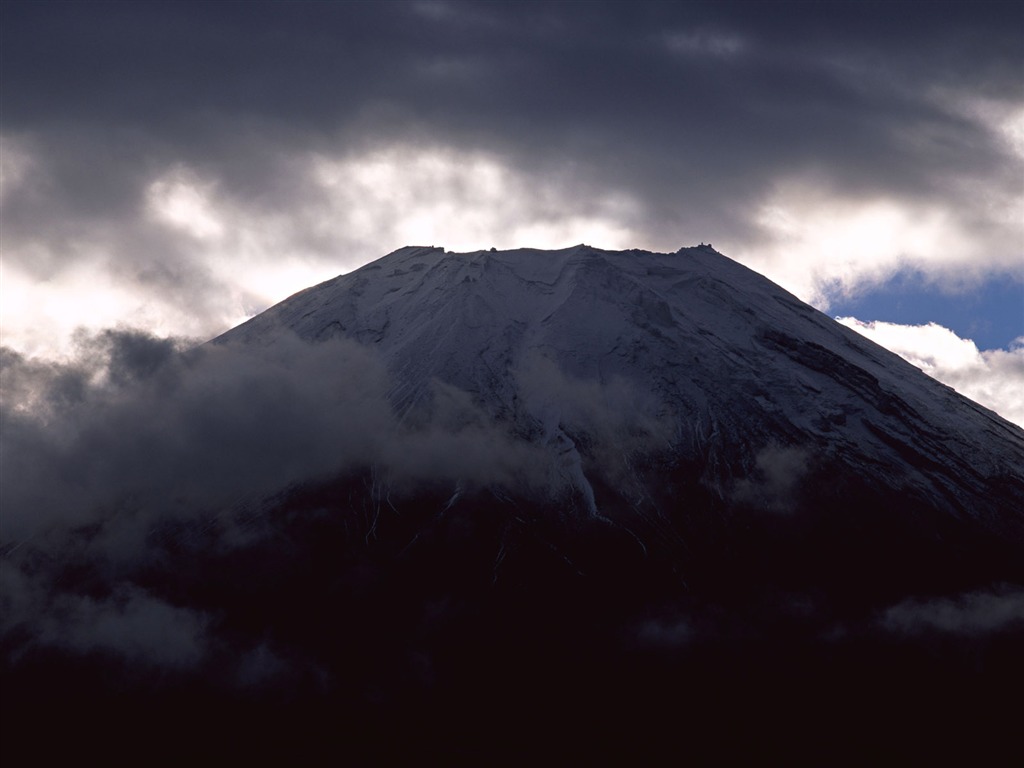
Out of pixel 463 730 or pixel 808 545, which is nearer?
pixel 463 730

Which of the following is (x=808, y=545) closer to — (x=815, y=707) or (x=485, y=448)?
(x=815, y=707)

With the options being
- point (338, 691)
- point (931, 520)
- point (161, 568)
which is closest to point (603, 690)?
point (338, 691)

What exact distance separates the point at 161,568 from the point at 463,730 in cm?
6059

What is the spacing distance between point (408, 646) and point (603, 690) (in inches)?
1157

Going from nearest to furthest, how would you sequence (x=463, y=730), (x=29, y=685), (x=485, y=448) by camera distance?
1. (x=463, y=730)
2. (x=29, y=685)
3. (x=485, y=448)

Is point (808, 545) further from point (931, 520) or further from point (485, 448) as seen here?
point (485, 448)

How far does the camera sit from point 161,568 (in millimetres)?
198125

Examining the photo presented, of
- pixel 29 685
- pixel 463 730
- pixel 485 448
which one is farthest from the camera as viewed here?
pixel 485 448

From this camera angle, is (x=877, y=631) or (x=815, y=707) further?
Answer: (x=877, y=631)

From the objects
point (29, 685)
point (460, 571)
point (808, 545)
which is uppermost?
point (808, 545)

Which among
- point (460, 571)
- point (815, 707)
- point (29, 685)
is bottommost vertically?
point (29, 685)

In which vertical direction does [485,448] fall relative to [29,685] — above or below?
above

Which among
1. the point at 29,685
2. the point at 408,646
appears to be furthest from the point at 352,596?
the point at 29,685

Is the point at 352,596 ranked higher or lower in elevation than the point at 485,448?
lower
